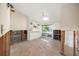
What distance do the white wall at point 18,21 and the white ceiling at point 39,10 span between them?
2.9 inches

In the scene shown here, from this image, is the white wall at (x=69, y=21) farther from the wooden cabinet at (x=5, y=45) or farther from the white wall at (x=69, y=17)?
the wooden cabinet at (x=5, y=45)

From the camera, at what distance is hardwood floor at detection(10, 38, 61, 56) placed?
177 centimetres

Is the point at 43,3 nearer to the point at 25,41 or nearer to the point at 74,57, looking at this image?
the point at 25,41

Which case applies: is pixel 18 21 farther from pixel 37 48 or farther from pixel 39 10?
pixel 37 48

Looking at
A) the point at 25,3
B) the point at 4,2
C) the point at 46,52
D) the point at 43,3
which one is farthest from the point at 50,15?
the point at 4,2

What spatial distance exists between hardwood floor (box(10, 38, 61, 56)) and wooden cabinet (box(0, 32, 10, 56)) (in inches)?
3.0

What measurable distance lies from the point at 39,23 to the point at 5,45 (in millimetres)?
661

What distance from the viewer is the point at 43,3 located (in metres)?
1.70

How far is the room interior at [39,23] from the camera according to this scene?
1735mm

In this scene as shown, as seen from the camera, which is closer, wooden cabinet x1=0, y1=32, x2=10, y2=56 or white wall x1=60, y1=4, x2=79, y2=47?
wooden cabinet x1=0, y1=32, x2=10, y2=56

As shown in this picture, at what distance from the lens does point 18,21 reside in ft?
6.25

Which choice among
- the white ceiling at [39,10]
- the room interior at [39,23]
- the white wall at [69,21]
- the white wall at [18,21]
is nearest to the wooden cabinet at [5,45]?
the room interior at [39,23]

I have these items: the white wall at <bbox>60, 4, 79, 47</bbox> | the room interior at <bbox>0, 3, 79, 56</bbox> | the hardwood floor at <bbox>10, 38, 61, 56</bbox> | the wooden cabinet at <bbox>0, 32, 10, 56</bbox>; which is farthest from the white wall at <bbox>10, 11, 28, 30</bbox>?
the white wall at <bbox>60, 4, 79, 47</bbox>

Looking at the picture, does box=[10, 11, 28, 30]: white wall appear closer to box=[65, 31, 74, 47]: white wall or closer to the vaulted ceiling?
the vaulted ceiling
